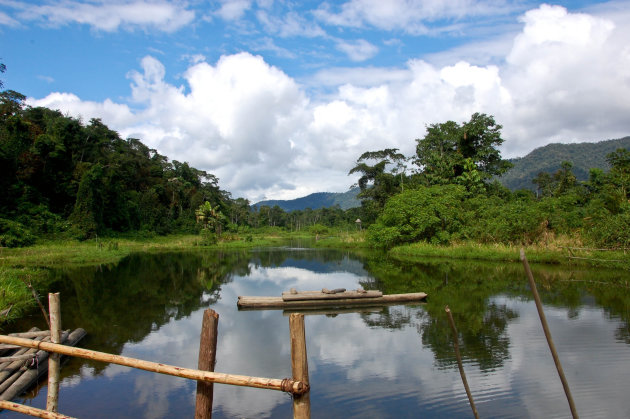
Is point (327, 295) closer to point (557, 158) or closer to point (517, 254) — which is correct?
point (517, 254)

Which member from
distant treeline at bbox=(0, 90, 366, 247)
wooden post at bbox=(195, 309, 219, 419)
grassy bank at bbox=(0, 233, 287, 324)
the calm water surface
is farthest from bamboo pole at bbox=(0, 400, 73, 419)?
distant treeline at bbox=(0, 90, 366, 247)

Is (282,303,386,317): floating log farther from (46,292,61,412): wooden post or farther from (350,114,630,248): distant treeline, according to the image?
(350,114,630,248): distant treeline

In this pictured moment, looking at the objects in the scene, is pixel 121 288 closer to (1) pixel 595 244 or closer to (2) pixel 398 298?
(2) pixel 398 298

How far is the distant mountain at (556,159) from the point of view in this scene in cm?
11912

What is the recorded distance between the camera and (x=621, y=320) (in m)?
9.38

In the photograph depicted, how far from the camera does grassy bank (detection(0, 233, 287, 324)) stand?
10375 mm

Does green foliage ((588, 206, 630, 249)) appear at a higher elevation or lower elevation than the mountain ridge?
lower

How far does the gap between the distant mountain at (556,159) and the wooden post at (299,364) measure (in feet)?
414

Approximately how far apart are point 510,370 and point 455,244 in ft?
59.2

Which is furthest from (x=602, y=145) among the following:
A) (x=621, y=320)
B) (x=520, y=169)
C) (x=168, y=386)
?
(x=168, y=386)

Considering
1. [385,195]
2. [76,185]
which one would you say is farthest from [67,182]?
[385,195]

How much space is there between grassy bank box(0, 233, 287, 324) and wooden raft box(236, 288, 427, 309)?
19.1ft

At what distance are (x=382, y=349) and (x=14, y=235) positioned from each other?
2559cm

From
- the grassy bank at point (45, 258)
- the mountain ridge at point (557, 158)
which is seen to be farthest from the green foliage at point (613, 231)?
the mountain ridge at point (557, 158)
